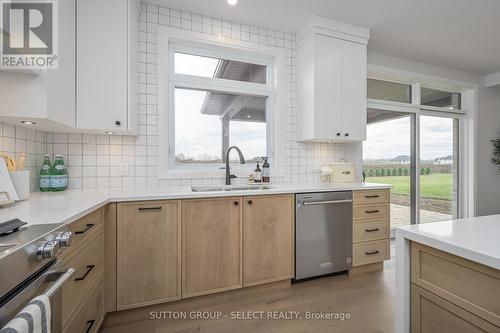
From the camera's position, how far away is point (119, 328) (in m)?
1.51

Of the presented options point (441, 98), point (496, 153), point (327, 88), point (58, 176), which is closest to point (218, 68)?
point (327, 88)

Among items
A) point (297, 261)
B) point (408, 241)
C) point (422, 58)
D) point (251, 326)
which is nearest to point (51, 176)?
point (251, 326)

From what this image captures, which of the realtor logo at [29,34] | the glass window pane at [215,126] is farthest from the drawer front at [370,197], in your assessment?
the realtor logo at [29,34]

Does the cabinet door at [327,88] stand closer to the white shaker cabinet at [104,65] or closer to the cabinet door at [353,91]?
the cabinet door at [353,91]

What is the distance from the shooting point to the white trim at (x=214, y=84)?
2.16 m

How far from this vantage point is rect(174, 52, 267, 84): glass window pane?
2.34m

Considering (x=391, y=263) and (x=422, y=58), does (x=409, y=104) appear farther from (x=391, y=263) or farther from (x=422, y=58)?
(x=391, y=263)

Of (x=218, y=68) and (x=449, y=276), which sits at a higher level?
(x=218, y=68)

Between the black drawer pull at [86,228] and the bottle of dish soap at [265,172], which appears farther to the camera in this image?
the bottle of dish soap at [265,172]

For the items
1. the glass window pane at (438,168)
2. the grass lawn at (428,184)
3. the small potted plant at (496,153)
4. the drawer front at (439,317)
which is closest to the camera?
the drawer front at (439,317)

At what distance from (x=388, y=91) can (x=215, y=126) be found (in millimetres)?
2644

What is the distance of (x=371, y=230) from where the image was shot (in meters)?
2.27

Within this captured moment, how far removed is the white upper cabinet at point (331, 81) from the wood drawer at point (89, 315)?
88.1 inches

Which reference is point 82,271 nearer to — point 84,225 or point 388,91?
point 84,225
